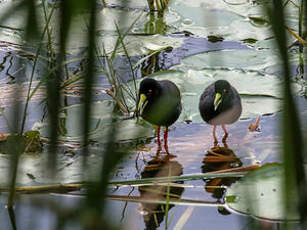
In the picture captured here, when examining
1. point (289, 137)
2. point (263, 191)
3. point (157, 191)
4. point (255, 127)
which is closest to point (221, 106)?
point (255, 127)

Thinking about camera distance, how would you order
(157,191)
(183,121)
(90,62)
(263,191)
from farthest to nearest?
(183,121), (157,191), (263,191), (90,62)

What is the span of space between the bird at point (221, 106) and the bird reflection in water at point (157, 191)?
1.02 feet

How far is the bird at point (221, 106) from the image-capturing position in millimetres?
2844

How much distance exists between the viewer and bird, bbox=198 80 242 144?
2844 millimetres

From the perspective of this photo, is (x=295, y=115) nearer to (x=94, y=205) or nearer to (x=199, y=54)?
(x=94, y=205)

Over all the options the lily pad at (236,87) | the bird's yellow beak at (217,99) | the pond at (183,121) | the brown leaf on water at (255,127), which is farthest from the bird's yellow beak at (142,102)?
the brown leaf on water at (255,127)

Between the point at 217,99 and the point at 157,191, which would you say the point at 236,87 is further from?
the point at 157,191

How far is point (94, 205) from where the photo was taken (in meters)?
0.37

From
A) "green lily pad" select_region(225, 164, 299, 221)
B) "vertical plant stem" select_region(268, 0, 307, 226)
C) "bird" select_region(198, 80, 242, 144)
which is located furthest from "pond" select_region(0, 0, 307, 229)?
"vertical plant stem" select_region(268, 0, 307, 226)

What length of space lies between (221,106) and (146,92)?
15.3 inches

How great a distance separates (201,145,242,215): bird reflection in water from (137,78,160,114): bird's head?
0.38 metres

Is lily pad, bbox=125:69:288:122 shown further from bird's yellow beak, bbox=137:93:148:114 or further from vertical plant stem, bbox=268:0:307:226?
vertical plant stem, bbox=268:0:307:226

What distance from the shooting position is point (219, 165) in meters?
2.67

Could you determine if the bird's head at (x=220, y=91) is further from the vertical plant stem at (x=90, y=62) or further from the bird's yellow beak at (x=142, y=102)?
the vertical plant stem at (x=90, y=62)
